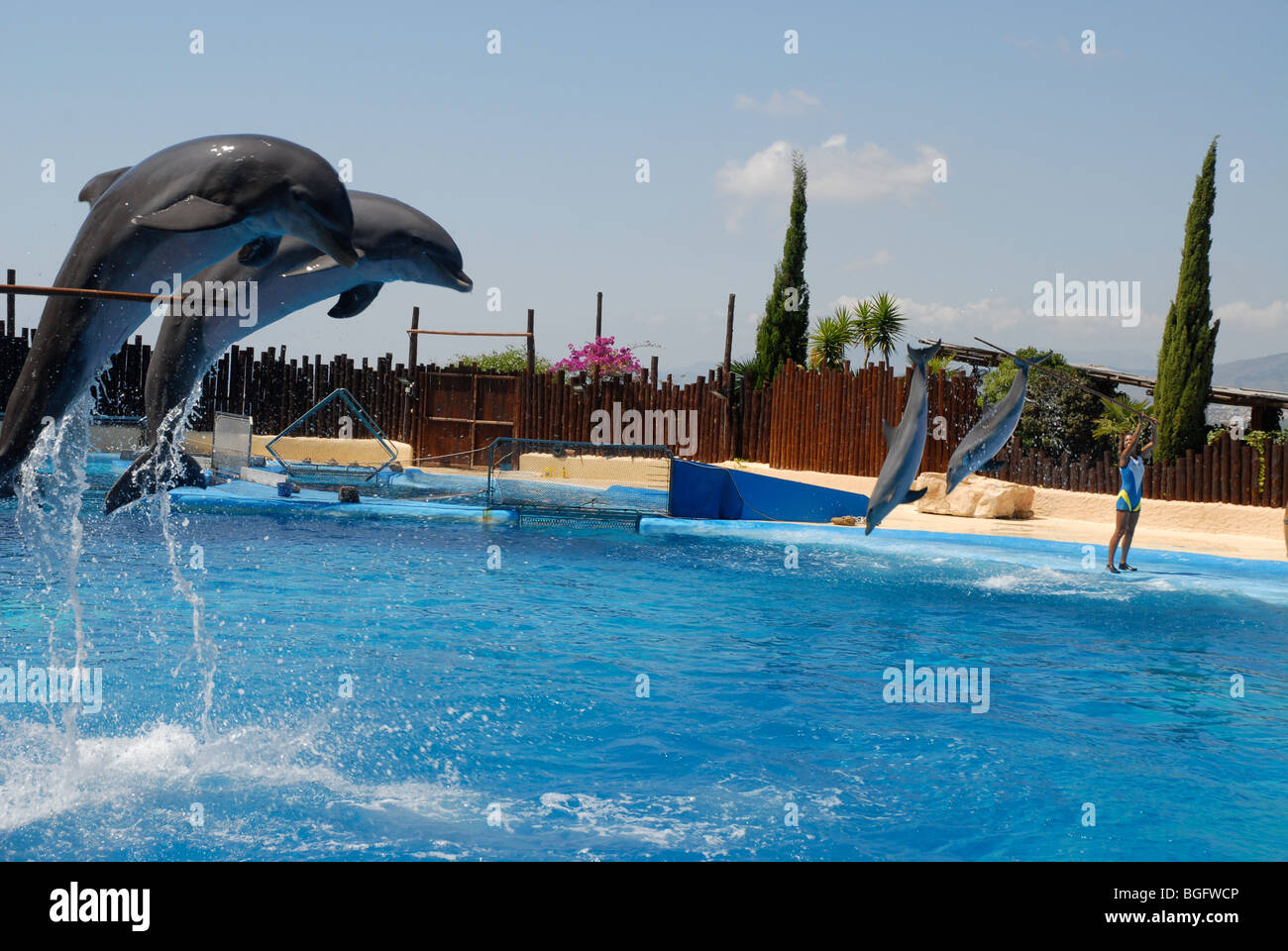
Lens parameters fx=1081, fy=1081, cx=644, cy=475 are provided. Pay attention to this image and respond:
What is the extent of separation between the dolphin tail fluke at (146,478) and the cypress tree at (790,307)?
65.5ft

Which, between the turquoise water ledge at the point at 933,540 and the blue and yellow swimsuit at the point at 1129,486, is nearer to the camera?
the blue and yellow swimsuit at the point at 1129,486

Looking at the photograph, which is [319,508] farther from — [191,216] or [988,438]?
[191,216]

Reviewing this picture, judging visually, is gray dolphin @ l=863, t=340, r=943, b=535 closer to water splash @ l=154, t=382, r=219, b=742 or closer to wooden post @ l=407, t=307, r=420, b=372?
water splash @ l=154, t=382, r=219, b=742

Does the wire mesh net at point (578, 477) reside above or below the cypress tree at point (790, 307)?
below

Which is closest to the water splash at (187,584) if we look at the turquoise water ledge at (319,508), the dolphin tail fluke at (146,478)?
the dolphin tail fluke at (146,478)

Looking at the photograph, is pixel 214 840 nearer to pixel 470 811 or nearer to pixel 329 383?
pixel 470 811

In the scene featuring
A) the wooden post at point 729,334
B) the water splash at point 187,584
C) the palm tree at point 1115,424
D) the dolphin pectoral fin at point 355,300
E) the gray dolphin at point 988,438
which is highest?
the wooden post at point 729,334

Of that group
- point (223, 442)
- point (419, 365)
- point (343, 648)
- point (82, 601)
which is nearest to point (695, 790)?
point (343, 648)

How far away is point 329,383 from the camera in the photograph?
2014cm

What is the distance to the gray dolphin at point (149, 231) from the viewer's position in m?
3.54

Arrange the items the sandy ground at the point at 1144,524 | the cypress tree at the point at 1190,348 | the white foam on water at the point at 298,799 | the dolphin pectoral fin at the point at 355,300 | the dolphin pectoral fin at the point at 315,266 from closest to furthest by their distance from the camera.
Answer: the white foam on water at the point at 298,799 → the dolphin pectoral fin at the point at 315,266 → the dolphin pectoral fin at the point at 355,300 → the sandy ground at the point at 1144,524 → the cypress tree at the point at 1190,348

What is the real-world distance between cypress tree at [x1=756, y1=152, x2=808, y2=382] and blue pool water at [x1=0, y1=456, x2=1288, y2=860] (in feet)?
47.8

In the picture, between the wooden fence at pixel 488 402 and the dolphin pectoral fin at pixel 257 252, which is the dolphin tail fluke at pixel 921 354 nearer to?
the dolphin pectoral fin at pixel 257 252

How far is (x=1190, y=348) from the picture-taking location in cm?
1622
